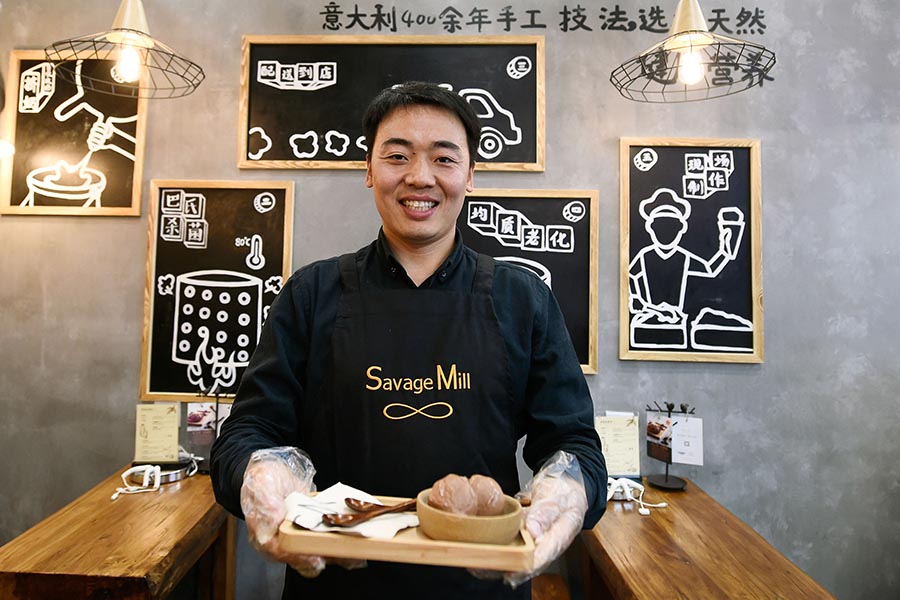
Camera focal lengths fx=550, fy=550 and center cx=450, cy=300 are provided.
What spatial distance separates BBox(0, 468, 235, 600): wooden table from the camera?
1467 mm

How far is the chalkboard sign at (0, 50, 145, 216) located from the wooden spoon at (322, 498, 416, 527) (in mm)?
2123

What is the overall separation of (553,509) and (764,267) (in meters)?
1.91

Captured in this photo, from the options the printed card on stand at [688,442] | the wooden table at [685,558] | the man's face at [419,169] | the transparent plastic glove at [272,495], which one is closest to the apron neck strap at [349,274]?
the man's face at [419,169]

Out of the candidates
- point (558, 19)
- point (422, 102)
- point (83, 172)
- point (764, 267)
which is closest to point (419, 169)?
point (422, 102)

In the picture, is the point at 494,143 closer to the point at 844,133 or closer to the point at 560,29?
the point at 560,29

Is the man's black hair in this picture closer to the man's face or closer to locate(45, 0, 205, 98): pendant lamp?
the man's face

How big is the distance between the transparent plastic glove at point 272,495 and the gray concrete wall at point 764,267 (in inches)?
58.6

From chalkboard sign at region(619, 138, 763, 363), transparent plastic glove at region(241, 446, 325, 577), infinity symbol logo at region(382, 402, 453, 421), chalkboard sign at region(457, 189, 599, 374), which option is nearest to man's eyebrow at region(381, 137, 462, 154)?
infinity symbol logo at region(382, 402, 453, 421)

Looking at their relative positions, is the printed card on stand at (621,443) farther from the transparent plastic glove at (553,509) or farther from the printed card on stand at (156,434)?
the printed card on stand at (156,434)

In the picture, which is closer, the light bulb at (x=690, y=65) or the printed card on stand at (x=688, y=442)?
the light bulb at (x=690, y=65)

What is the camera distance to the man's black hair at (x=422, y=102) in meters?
1.23

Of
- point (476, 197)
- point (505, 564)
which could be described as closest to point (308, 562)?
point (505, 564)

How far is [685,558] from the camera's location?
1.67 meters

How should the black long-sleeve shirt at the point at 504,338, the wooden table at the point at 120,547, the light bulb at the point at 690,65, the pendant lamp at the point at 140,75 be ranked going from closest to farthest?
the black long-sleeve shirt at the point at 504,338
the wooden table at the point at 120,547
the light bulb at the point at 690,65
the pendant lamp at the point at 140,75
